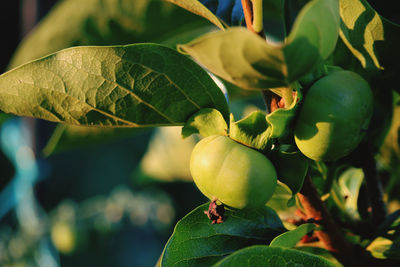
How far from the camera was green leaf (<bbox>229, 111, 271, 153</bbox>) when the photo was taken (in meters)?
0.43

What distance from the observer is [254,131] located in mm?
434

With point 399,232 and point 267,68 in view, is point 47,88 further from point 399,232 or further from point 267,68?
point 399,232

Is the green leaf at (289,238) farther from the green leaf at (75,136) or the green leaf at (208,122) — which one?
the green leaf at (75,136)

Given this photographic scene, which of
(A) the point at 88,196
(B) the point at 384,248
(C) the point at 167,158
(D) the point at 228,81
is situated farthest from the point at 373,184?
(A) the point at 88,196

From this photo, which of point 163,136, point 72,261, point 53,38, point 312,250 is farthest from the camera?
point 72,261

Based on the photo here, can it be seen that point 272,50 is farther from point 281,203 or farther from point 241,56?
point 281,203

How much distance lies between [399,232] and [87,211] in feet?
6.99

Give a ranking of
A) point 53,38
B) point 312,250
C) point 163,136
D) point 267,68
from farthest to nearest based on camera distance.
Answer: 1. point 163,136
2. point 53,38
3. point 312,250
4. point 267,68

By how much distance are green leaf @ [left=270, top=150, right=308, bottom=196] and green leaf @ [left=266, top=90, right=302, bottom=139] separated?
0.02 metres

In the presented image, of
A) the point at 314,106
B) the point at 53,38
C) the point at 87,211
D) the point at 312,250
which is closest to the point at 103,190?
the point at 87,211

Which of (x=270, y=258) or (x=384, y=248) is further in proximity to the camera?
(x=384, y=248)

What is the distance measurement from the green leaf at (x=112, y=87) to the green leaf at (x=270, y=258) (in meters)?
0.17

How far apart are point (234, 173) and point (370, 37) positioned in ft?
0.87

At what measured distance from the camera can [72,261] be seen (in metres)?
2.28
